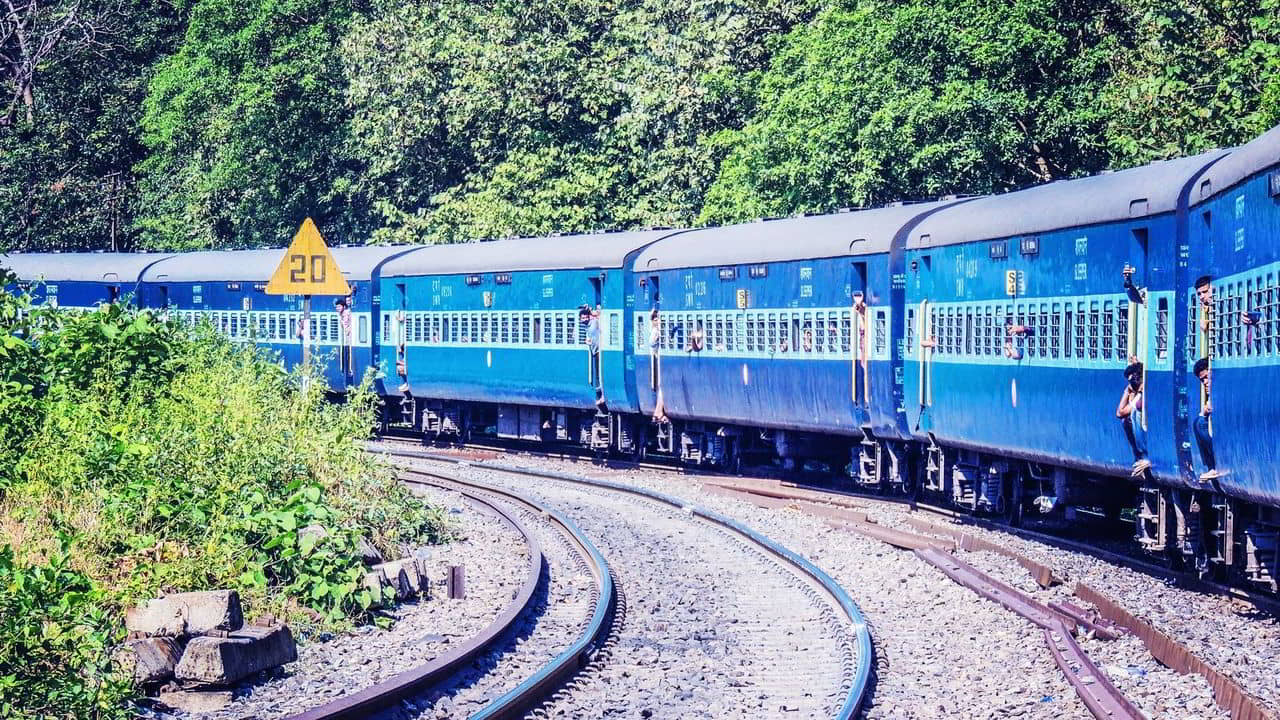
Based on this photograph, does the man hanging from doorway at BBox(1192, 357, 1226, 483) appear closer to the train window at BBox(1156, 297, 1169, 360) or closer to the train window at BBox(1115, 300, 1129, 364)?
the train window at BBox(1156, 297, 1169, 360)

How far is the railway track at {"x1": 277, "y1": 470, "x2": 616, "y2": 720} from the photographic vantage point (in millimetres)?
9141

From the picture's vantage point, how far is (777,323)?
22.8 m

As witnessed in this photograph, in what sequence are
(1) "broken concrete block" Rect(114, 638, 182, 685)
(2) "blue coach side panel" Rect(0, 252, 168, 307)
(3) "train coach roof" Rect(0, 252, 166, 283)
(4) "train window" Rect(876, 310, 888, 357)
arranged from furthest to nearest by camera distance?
(3) "train coach roof" Rect(0, 252, 166, 283) → (2) "blue coach side panel" Rect(0, 252, 168, 307) → (4) "train window" Rect(876, 310, 888, 357) → (1) "broken concrete block" Rect(114, 638, 182, 685)

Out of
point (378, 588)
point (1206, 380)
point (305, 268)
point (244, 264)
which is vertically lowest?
point (378, 588)

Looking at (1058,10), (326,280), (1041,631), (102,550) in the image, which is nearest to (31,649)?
(102,550)

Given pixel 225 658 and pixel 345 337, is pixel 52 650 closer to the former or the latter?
pixel 225 658

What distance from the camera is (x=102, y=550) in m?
11.6

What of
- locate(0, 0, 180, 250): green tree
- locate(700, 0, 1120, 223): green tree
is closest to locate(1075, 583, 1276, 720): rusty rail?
locate(700, 0, 1120, 223): green tree

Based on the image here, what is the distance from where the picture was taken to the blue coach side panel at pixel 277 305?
1289 inches

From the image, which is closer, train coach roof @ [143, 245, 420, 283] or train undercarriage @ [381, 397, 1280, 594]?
train undercarriage @ [381, 397, 1280, 594]

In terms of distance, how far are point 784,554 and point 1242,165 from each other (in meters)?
5.89

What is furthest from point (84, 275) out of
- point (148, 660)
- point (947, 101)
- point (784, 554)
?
point (148, 660)

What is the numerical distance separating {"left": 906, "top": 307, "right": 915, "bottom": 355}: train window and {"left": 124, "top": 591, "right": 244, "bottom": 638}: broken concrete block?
37.3ft

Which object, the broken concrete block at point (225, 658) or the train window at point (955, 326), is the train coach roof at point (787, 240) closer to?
the train window at point (955, 326)
